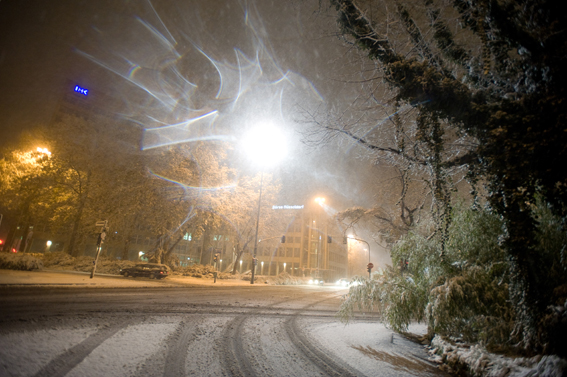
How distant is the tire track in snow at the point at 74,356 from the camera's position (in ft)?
11.7

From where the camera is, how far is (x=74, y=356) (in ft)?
13.6

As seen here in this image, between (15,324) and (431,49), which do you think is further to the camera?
(431,49)

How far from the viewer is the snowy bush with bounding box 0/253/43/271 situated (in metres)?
16.6

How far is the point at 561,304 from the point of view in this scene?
4.50 metres

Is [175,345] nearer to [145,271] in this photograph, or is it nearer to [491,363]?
[491,363]

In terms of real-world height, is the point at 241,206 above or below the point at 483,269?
above

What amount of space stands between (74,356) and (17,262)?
60.9ft

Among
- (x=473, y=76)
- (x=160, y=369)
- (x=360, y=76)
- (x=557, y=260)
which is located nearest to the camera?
(x=160, y=369)

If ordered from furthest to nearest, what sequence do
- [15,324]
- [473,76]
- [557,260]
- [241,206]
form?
[241,206]
[473,76]
[15,324]
[557,260]

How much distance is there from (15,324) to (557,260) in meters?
10.6

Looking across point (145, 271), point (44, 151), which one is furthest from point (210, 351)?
point (44, 151)

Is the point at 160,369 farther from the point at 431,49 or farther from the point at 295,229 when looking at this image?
the point at 295,229

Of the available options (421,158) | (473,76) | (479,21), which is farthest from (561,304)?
(479,21)

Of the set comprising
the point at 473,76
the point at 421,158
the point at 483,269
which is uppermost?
the point at 473,76
